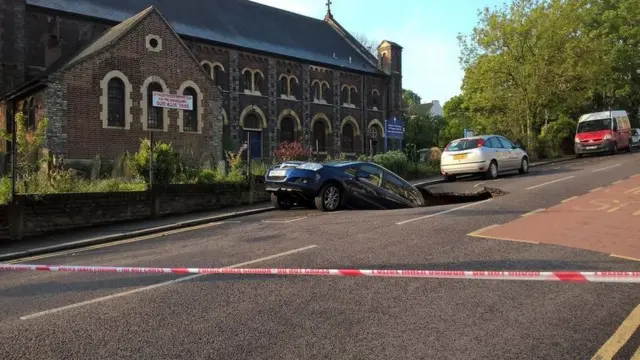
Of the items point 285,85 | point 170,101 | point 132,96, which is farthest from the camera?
point 285,85

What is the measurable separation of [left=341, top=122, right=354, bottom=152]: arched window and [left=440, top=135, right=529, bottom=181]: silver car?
23726 mm

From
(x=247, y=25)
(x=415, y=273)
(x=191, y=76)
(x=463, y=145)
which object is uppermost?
Answer: (x=247, y=25)

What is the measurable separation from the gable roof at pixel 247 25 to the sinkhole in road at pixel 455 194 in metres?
22.0

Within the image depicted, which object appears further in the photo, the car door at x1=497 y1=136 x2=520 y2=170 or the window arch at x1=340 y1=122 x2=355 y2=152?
the window arch at x1=340 y1=122 x2=355 y2=152

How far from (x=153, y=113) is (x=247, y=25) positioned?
51.9 ft

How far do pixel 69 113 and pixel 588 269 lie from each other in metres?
22.3

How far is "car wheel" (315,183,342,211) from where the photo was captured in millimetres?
11875

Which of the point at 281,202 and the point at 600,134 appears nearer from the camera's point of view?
the point at 281,202

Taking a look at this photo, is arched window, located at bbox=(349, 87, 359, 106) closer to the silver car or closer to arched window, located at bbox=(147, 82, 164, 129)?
arched window, located at bbox=(147, 82, 164, 129)

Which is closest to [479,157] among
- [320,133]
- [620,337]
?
[620,337]

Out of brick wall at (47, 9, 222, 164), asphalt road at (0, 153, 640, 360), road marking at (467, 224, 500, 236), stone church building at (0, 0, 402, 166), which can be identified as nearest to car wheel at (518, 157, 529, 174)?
stone church building at (0, 0, 402, 166)

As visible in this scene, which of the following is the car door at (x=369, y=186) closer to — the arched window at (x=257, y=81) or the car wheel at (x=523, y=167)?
the car wheel at (x=523, y=167)

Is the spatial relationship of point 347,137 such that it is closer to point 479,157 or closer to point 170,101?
point 479,157

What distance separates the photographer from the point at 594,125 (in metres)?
30.8
